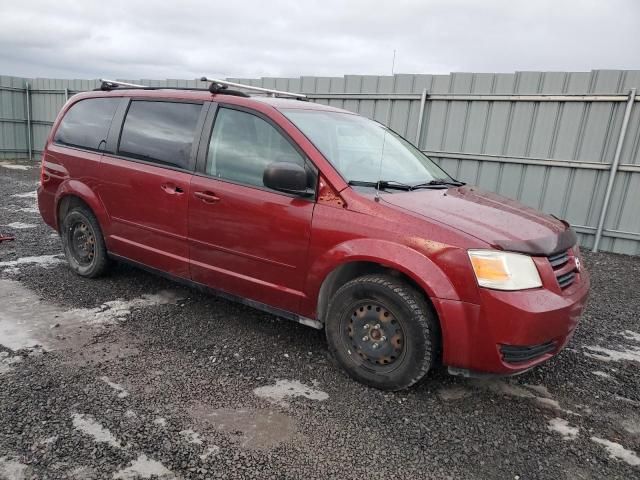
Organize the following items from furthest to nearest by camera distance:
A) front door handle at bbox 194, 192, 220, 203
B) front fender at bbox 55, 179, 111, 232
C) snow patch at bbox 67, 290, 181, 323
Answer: front fender at bbox 55, 179, 111, 232 < snow patch at bbox 67, 290, 181, 323 < front door handle at bbox 194, 192, 220, 203

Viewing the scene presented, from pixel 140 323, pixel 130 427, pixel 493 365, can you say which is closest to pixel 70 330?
pixel 140 323

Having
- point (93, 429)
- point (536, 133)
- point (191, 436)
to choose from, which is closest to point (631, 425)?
point (191, 436)

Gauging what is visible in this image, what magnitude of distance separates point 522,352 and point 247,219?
1.99m

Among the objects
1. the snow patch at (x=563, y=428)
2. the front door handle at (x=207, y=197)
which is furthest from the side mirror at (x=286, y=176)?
the snow patch at (x=563, y=428)

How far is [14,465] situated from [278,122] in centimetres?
248

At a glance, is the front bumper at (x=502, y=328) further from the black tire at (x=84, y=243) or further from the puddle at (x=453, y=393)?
the black tire at (x=84, y=243)

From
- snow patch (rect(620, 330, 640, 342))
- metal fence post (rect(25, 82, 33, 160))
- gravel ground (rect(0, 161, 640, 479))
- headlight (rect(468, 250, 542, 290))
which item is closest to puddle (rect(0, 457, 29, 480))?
gravel ground (rect(0, 161, 640, 479))

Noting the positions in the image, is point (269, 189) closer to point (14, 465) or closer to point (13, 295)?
point (14, 465)

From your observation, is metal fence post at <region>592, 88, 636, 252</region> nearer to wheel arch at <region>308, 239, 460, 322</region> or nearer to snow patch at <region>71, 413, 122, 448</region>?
wheel arch at <region>308, 239, 460, 322</region>

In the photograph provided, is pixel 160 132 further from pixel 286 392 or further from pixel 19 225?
pixel 19 225

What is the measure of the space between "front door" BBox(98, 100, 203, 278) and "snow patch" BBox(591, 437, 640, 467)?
3076 mm

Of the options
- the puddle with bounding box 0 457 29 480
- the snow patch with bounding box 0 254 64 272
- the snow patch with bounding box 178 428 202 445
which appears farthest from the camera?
the snow patch with bounding box 0 254 64 272

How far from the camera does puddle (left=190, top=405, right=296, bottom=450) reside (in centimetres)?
238

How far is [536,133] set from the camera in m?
7.23
